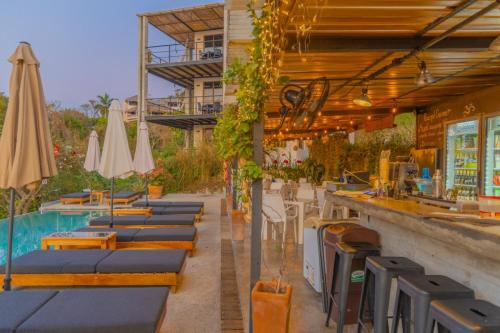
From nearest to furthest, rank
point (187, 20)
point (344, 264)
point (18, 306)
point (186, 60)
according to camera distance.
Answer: point (18, 306)
point (344, 264)
point (187, 20)
point (186, 60)

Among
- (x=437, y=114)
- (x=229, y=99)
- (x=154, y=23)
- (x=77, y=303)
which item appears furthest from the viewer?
(x=154, y=23)

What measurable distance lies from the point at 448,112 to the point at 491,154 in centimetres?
184

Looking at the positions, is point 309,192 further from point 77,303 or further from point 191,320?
point 77,303

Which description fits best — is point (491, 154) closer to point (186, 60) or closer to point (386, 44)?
point (386, 44)

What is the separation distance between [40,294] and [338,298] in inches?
90.5

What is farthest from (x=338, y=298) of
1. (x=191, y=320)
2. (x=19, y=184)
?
(x=19, y=184)

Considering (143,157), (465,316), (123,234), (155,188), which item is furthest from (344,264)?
(155,188)

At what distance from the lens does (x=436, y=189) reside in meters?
3.24

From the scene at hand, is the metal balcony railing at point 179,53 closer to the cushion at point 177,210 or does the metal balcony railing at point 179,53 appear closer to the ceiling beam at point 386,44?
the cushion at point 177,210

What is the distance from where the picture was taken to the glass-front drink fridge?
7.17 meters

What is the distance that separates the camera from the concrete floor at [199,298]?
3352 mm

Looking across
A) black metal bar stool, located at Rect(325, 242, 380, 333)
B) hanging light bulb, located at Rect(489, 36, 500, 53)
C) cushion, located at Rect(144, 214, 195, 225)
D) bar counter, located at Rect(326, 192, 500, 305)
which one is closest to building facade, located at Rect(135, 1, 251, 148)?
cushion, located at Rect(144, 214, 195, 225)

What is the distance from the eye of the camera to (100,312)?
103 inches

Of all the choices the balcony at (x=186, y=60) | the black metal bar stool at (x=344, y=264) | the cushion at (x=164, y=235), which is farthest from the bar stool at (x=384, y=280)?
the balcony at (x=186, y=60)
